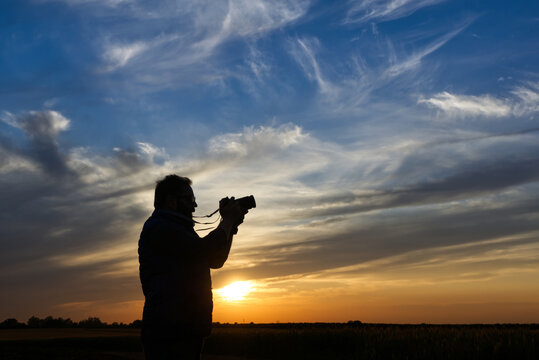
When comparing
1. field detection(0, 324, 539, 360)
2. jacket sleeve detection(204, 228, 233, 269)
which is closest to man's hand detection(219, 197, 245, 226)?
jacket sleeve detection(204, 228, 233, 269)

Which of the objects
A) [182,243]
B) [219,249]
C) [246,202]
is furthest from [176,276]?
[246,202]

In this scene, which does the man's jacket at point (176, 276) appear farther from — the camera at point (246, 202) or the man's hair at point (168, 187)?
the camera at point (246, 202)

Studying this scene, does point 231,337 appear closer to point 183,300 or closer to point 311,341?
point 311,341

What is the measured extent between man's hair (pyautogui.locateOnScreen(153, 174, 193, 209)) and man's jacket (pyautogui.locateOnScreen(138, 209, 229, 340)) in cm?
17

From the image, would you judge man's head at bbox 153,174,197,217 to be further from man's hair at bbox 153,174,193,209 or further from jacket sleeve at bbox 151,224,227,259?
jacket sleeve at bbox 151,224,227,259

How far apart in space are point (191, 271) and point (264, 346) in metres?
16.0

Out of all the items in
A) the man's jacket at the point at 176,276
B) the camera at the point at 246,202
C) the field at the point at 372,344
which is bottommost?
the field at the point at 372,344

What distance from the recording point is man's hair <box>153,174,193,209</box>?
153 inches

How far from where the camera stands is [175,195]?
12.7 ft

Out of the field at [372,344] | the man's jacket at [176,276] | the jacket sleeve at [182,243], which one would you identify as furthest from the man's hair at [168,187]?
the field at [372,344]

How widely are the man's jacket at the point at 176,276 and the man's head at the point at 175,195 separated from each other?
0.39 ft

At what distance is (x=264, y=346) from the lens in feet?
60.9

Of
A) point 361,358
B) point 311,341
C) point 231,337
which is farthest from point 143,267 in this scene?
point 231,337

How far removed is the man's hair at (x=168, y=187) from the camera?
12.7 feet
